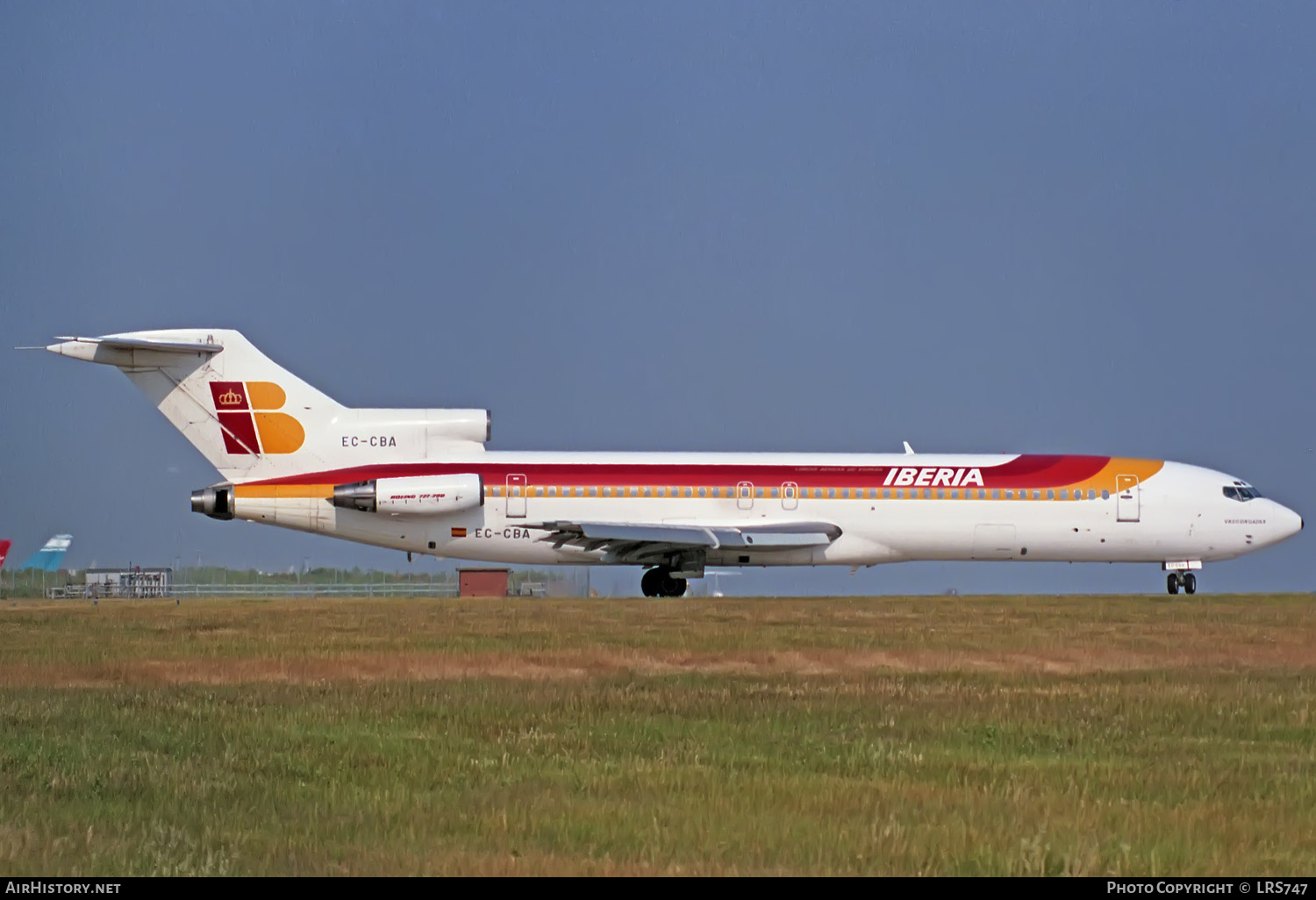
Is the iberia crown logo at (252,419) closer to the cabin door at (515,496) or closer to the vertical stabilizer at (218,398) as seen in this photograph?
the vertical stabilizer at (218,398)

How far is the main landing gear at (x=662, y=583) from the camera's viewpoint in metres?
35.7

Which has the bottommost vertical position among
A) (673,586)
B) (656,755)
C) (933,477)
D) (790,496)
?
(656,755)

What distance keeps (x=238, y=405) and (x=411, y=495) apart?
445 centimetres

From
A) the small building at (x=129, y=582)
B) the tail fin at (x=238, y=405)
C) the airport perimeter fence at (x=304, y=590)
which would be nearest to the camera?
the tail fin at (x=238, y=405)

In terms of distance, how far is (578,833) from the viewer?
7578mm

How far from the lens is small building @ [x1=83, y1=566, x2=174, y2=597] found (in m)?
49.7

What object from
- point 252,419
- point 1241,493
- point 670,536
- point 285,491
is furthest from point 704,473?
point 1241,493

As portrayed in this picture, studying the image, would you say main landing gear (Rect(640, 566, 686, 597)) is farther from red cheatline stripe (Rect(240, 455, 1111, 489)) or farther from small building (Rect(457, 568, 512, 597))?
small building (Rect(457, 568, 512, 597))

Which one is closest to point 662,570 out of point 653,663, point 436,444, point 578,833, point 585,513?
point 585,513

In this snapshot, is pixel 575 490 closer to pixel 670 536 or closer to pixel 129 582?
pixel 670 536

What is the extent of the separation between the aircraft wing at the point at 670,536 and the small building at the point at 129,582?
18.7 metres

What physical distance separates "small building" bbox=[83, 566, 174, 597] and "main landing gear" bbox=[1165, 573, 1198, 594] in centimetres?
2908

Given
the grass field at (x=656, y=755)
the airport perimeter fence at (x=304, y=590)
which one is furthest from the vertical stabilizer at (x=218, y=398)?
the grass field at (x=656, y=755)

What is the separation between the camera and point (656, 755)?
33.0 feet
